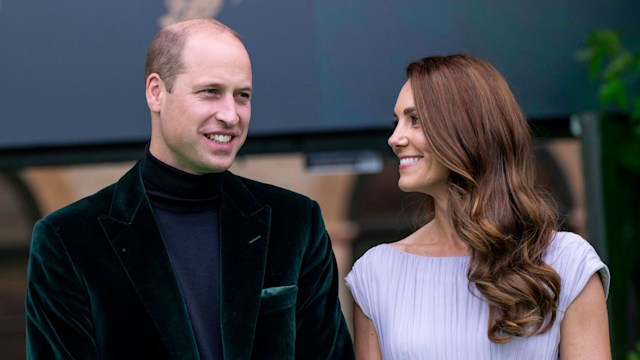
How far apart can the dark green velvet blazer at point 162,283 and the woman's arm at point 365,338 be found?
208 mm

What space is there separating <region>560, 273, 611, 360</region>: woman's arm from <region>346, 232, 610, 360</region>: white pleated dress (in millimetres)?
24

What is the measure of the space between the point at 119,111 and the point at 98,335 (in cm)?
243

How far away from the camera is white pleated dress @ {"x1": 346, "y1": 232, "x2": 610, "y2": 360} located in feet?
10.3

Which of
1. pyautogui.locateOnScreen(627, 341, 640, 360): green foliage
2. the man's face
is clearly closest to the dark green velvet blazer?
the man's face

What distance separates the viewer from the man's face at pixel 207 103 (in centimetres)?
289

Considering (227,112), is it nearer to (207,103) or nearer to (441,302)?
(207,103)

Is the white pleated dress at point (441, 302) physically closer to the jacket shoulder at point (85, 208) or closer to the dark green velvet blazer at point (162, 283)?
the dark green velvet blazer at point (162, 283)

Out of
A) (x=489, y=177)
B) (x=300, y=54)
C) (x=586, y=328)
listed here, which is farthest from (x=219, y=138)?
(x=300, y=54)

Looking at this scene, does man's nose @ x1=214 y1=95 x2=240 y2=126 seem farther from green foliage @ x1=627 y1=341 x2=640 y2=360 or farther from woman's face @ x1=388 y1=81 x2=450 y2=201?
green foliage @ x1=627 y1=341 x2=640 y2=360

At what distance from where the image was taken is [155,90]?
9.78ft

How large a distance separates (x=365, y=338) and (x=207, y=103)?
93 cm

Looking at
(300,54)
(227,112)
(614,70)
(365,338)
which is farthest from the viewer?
(300,54)

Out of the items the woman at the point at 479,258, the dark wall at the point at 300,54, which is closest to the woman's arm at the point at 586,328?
the woman at the point at 479,258

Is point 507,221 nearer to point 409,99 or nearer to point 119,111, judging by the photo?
point 409,99
